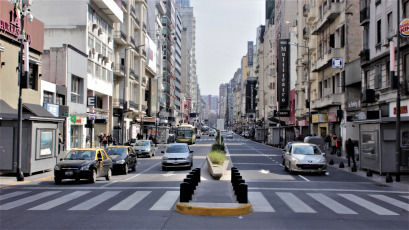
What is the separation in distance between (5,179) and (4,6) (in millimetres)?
10558

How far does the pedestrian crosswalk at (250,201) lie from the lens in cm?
1195

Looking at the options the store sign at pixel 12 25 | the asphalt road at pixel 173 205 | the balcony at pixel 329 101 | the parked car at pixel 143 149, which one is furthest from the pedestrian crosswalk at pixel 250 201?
the balcony at pixel 329 101

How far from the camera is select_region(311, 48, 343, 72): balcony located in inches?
1709

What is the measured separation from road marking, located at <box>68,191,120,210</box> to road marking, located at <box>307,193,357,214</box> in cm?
670

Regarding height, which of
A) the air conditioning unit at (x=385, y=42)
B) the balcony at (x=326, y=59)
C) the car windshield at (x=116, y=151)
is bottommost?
the car windshield at (x=116, y=151)

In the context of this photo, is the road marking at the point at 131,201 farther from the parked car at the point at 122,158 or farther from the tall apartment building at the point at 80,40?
the tall apartment building at the point at 80,40

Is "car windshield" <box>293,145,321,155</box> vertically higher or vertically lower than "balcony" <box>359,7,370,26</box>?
lower

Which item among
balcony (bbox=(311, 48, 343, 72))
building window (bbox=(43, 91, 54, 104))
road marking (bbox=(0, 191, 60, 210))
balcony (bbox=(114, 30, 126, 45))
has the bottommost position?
road marking (bbox=(0, 191, 60, 210))

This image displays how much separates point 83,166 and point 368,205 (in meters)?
11.0

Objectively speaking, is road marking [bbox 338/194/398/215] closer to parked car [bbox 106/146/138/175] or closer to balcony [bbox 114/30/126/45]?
parked car [bbox 106/146/138/175]

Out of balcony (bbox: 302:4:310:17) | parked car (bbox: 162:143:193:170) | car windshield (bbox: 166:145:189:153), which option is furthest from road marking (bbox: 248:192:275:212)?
balcony (bbox: 302:4:310:17)

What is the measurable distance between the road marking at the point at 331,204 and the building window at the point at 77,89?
29.1 metres

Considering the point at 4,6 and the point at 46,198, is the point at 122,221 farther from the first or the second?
the point at 4,6

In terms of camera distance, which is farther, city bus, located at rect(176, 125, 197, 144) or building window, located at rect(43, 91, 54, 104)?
city bus, located at rect(176, 125, 197, 144)
